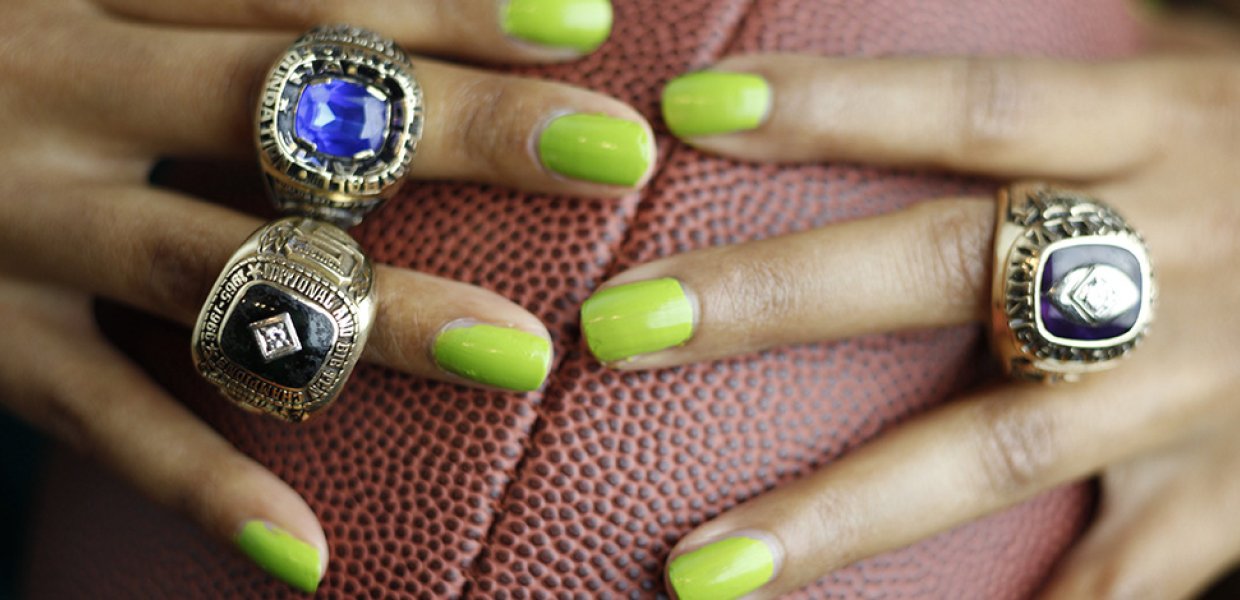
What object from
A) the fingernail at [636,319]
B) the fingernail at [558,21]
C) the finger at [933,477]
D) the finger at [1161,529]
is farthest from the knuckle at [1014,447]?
the fingernail at [558,21]

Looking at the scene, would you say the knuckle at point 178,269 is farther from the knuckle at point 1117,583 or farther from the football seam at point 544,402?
the knuckle at point 1117,583

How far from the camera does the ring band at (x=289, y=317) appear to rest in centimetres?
50

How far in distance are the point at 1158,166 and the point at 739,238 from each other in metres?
0.37

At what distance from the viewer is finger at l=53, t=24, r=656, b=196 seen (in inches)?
21.0

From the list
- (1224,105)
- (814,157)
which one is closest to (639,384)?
(814,157)

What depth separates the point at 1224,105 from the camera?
0.75m

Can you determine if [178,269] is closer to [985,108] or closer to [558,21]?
[558,21]

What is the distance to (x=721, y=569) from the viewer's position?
0.52 metres

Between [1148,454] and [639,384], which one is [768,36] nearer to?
[639,384]

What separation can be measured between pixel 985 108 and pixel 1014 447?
0.22 meters

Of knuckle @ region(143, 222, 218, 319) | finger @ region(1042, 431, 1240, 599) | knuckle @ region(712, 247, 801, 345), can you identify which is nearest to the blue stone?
knuckle @ region(143, 222, 218, 319)

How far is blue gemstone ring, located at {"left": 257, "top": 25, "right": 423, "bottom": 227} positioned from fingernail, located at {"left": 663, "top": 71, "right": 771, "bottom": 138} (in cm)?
15

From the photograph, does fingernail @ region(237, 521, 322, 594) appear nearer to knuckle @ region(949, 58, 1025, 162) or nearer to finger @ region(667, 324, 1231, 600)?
finger @ region(667, 324, 1231, 600)

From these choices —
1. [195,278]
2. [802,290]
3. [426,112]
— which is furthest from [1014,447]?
[195,278]
